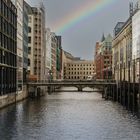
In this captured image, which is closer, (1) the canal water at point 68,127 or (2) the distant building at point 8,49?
(1) the canal water at point 68,127

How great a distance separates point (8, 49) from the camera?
112 metres

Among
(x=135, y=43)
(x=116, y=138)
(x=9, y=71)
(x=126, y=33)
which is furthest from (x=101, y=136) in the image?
(x=126, y=33)

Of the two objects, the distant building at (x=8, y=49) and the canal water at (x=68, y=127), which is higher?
the distant building at (x=8, y=49)

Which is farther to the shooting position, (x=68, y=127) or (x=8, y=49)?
(x=8, y=49)

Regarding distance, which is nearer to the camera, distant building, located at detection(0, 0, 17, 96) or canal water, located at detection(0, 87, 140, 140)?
canal water, located at detection(0, 87, 140, 140)

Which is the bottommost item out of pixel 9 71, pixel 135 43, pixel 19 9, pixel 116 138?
pixel 116 138

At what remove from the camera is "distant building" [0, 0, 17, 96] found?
334 ft

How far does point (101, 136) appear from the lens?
58.4 meters

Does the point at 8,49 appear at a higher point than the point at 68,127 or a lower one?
higher

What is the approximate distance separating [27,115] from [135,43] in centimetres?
6685

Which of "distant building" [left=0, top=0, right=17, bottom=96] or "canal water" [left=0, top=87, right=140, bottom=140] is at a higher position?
"distant building" [left=0, top=0, right=17, bottom=96]

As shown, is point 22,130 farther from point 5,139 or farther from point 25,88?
point 25,88

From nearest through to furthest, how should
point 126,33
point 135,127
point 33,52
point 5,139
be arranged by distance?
point 5,139, point 135,127, point 126,33, point 33,52

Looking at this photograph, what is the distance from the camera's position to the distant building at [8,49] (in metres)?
102
